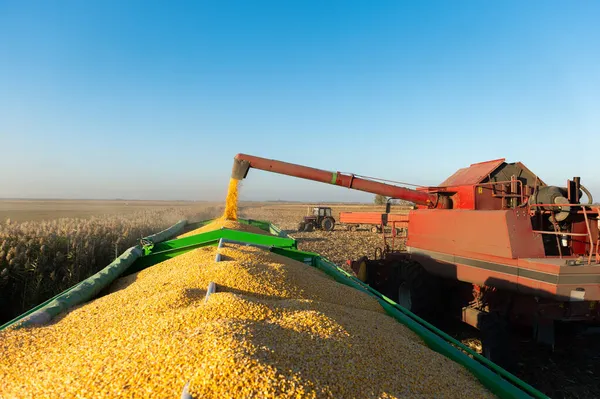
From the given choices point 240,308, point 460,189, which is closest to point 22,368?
point 240,308

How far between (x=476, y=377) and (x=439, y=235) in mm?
3690

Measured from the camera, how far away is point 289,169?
6.75 m

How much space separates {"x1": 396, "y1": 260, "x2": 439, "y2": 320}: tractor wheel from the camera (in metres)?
5.54

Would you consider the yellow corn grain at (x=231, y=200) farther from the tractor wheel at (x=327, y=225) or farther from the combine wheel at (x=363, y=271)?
the tractor wheel at (x=327, y=225)

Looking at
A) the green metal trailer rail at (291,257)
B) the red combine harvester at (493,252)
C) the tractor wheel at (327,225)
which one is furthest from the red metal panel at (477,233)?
the tractor wheel at (327,225)

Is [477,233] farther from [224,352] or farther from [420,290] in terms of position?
[224,352]

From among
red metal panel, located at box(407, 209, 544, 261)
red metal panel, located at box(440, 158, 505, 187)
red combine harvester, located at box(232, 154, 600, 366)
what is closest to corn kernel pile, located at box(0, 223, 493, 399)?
red combine harvester, located at box(232, 154, 600, 366)

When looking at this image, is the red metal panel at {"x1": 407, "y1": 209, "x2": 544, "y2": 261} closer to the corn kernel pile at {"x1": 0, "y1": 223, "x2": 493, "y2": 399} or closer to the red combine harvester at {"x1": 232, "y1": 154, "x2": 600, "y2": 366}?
the red combine harvester at {"x1": 232, "y1": 154, "x2": 600, "y2": 366}

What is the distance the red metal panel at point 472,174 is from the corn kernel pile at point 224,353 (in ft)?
12.8

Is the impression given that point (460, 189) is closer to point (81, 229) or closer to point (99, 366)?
point (99, 366)

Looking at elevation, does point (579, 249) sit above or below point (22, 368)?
above

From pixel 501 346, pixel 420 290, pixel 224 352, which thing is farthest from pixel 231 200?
pixel 224 352

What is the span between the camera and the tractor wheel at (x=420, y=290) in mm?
5535

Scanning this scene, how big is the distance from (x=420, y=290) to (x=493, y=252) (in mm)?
1392
